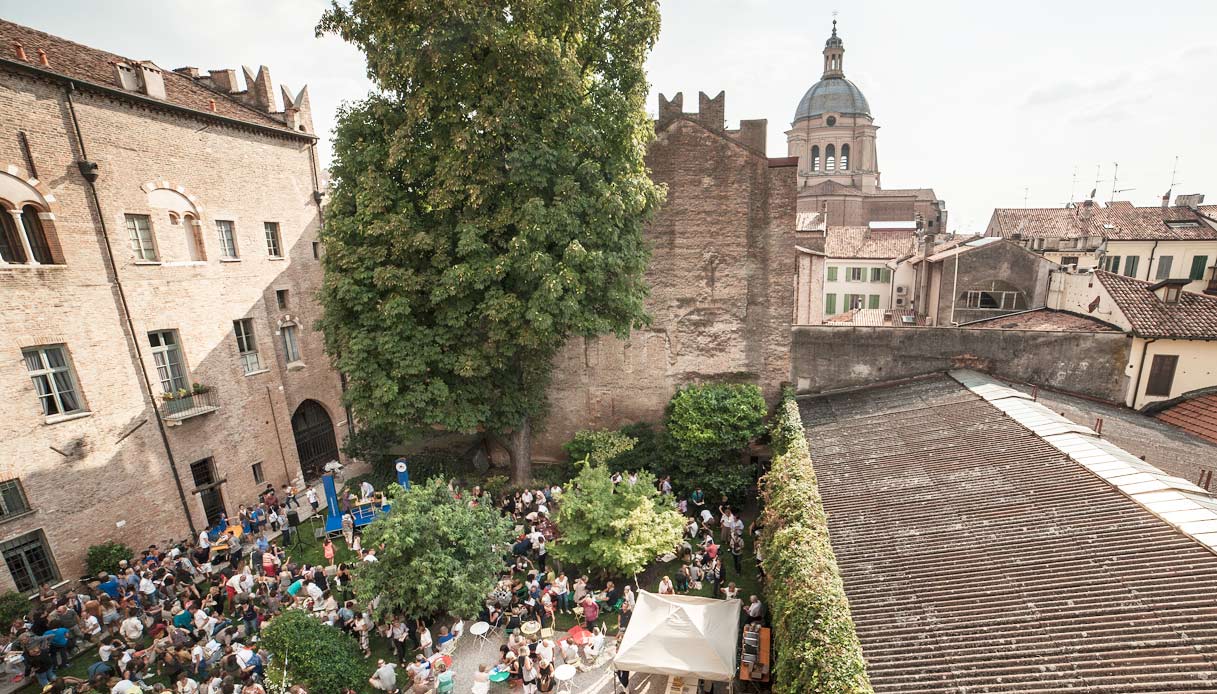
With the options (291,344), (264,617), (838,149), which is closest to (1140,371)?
(264,617)

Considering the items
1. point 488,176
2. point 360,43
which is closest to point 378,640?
point 488,176

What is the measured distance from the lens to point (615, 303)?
53.1ft

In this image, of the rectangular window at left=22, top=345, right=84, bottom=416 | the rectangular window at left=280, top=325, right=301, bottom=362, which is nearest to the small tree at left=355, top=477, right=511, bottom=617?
the rectangular window at left=22, top=345, right=84, bottom=416

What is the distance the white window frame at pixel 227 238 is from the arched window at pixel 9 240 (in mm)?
5294

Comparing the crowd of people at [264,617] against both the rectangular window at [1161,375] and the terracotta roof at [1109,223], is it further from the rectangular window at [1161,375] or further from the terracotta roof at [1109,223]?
the terracotta roof at [1109,223]

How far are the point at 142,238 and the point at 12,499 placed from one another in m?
7.71

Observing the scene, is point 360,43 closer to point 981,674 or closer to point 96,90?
point 96,90

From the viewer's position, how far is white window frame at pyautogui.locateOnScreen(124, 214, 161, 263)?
53.0 ft

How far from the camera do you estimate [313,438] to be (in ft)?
75.5

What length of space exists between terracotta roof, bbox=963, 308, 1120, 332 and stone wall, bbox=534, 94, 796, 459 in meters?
6.85

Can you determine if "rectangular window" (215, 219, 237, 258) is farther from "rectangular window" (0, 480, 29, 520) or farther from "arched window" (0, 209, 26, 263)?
"rectangular window" (0, 480, 29, 520)

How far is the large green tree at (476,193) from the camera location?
13.7m

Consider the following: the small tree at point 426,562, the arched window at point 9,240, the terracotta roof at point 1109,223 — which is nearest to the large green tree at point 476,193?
the small tree at point 426,562

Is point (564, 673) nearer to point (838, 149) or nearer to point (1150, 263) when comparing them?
point (1150, 263)
